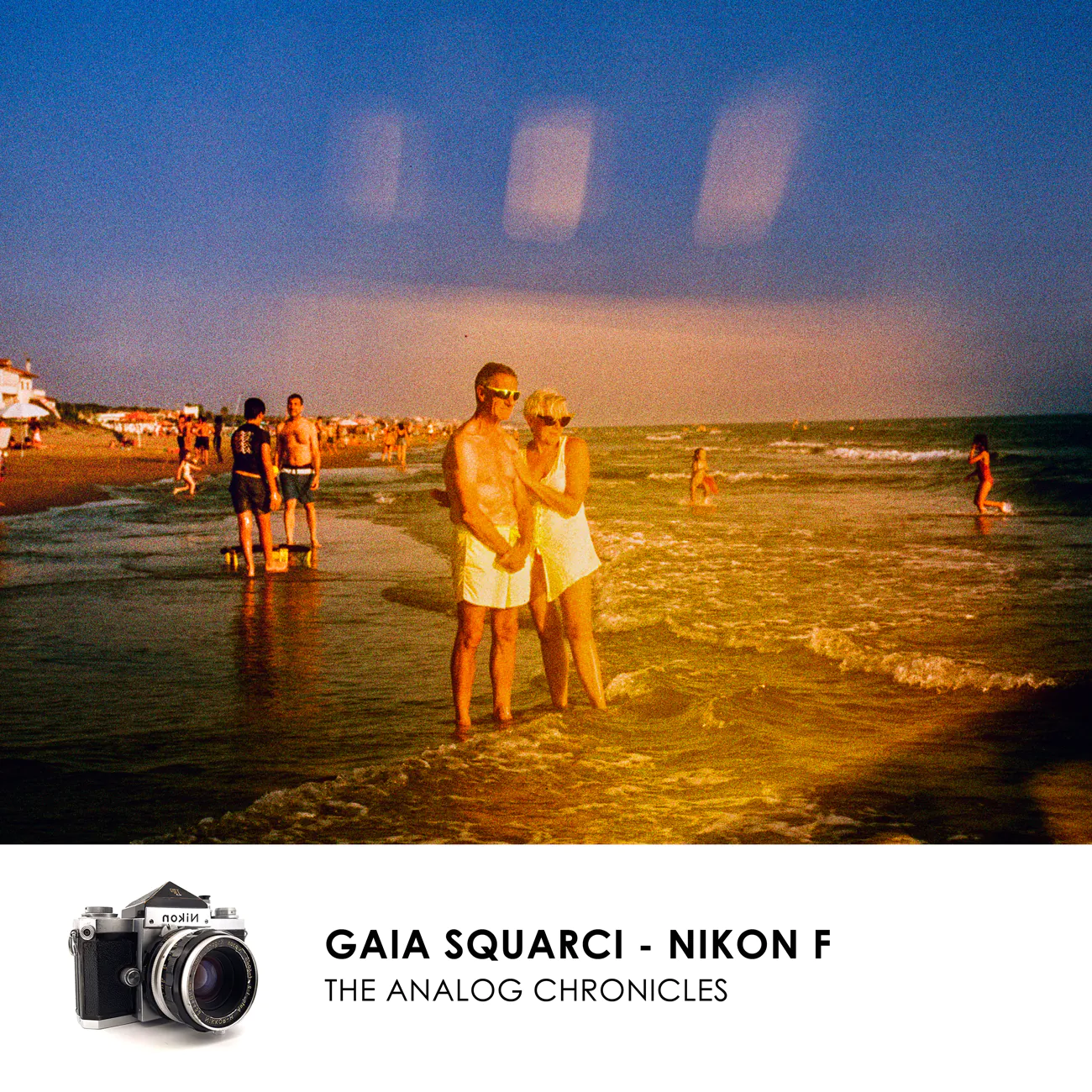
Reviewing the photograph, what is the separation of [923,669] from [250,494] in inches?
130

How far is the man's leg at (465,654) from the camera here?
3410mm

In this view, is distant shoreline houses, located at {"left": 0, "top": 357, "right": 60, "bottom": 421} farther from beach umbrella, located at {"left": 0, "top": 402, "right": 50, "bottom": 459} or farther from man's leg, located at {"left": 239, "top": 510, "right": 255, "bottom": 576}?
man's leg, located at {"left": 239, "top": 510, "right": 255, "bottom": 576}

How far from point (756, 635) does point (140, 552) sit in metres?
3.90

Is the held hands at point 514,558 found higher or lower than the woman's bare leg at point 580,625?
higher

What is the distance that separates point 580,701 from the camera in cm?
400

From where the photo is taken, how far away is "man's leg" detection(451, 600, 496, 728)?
3410 mm

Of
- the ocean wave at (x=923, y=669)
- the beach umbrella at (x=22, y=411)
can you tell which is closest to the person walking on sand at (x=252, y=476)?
the beach umbrella at (x=22, y=411)

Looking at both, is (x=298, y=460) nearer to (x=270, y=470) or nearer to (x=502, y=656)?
(x=270, y=470)

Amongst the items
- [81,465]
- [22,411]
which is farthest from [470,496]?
[81,465]

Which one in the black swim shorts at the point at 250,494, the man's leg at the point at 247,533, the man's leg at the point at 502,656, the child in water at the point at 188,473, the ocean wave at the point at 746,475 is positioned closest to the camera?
the man's leg at the point at 502,656
